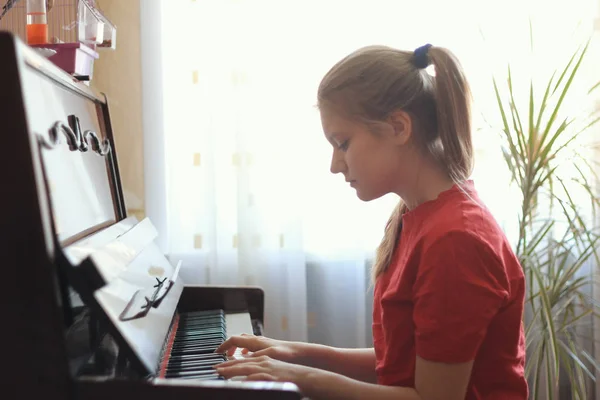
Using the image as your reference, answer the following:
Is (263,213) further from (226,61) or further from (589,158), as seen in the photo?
(589,158)

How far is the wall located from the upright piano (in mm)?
882

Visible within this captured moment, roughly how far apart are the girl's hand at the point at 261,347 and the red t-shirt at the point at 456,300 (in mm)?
190

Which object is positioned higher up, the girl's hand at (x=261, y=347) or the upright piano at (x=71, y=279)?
the upright piano at (x=71, y=279)

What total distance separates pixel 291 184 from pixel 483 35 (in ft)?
2.76

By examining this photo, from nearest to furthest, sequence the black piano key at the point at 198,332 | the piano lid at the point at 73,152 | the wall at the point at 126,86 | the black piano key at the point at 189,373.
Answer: the piano lid at the point at 73,152, the black piano key at the point at 189,373, the black piano key at the point at 198,332, the wall at the point at 126,86

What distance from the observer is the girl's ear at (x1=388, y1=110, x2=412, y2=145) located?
110cm

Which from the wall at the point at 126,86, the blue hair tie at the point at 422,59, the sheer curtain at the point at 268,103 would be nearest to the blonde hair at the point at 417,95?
the blue hair tie at the point at 422,59

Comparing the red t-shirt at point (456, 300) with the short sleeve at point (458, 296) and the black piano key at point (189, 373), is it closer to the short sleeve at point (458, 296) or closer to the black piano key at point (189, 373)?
the short sleeve at point (458, 296)

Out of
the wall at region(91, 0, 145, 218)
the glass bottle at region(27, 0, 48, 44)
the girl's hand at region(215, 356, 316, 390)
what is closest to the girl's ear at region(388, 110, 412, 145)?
the girl's hand at region(215, 356, 316, 390)

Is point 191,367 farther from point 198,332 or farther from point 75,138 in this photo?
point 75,138

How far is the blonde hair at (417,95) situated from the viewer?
3.62 feet

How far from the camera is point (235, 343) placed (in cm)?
120

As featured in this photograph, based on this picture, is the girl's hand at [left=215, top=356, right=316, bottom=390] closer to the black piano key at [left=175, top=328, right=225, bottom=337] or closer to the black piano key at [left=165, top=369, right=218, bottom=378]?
the black piano key at [left=165, top=369, right=218, bottom=378]

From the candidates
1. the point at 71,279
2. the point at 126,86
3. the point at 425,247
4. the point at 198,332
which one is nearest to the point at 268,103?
the point at 126,86
